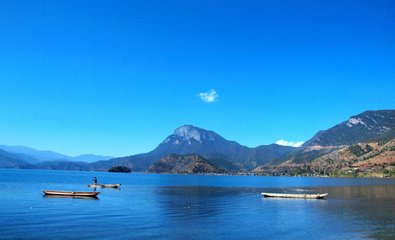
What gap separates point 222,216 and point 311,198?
5521 centimetres

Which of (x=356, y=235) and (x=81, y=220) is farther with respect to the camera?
(x=81, y=220)

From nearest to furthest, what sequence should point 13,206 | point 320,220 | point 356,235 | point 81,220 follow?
point 356,235
point 81,220
point 320,220
point 13,206

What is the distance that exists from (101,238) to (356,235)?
34.0 m

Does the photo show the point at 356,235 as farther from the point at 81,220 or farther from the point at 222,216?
the point at 81,220

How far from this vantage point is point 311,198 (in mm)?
115250

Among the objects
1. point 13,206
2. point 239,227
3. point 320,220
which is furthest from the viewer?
point 13,206

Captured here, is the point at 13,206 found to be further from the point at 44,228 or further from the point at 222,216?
the point at 222,216

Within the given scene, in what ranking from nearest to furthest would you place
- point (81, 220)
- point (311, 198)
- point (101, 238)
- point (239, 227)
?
point (101, 238), point (239, 227), point (81, 220), point (311, 198)

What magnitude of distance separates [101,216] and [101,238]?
68.2ft

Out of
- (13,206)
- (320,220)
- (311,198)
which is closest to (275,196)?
(311,198)

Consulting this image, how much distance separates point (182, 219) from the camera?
64.7m

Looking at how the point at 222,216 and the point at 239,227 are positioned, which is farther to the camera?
the point at 222,216

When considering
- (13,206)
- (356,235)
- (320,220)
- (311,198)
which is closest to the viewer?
(356,235)

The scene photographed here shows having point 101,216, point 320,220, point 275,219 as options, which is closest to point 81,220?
point 101,216
